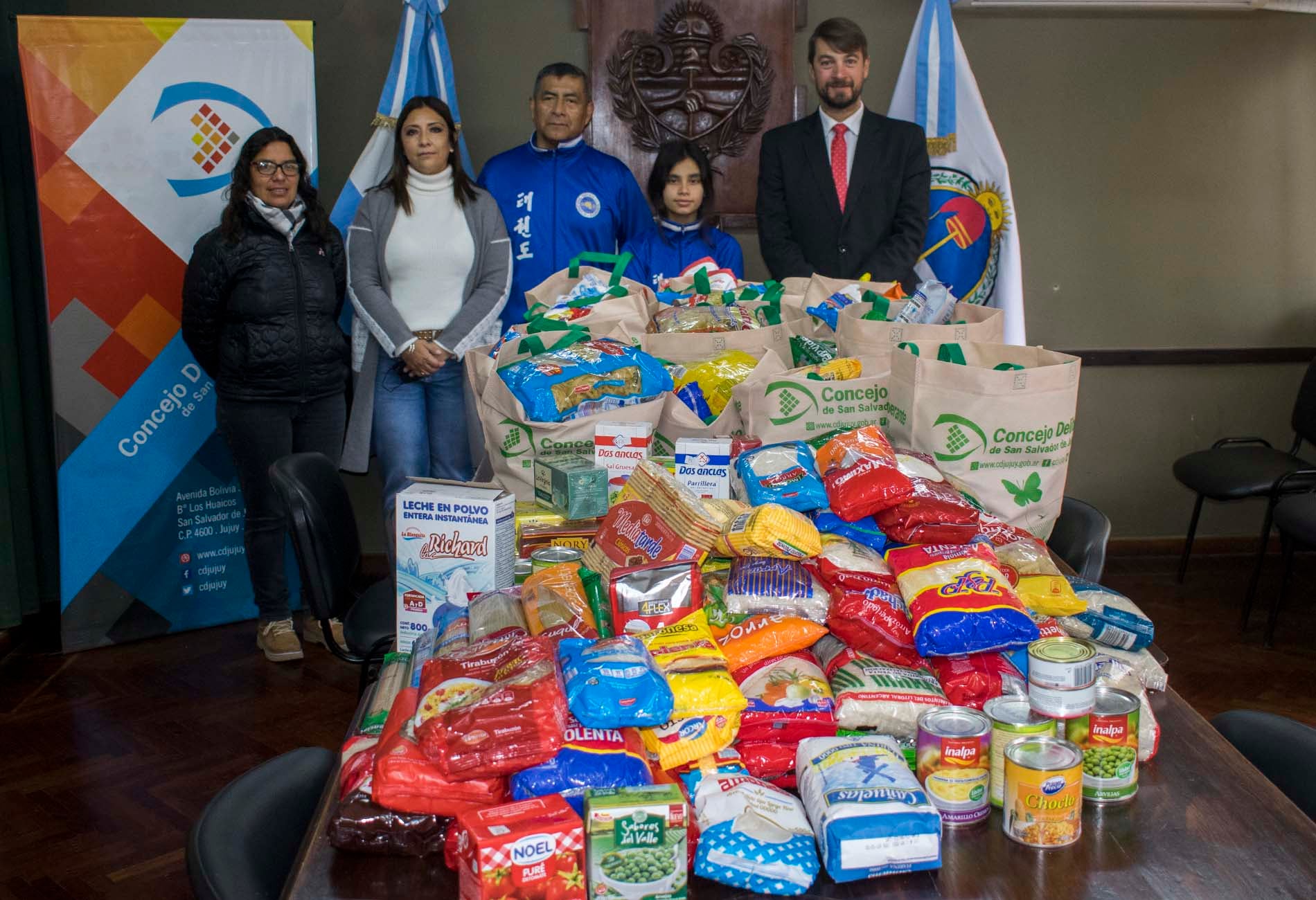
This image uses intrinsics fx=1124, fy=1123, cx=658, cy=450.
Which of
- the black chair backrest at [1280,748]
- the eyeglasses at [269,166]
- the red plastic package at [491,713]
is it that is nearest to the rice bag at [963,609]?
the black chair backrest at [1280,748]

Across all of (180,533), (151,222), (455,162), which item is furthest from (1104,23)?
(180,533)

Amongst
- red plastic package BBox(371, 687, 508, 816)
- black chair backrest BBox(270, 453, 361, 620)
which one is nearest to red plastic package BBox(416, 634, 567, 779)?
red plastic package BBox(371, 687, 508, 816)

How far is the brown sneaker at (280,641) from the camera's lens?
359cm

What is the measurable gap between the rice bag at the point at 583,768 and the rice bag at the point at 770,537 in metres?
0.40

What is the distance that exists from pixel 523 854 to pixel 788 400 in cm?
119

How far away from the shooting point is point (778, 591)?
149cm

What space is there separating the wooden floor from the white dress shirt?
1.89 m

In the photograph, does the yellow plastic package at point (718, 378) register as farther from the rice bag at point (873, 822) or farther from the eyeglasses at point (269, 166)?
the eyeglasses at point (269, 166)

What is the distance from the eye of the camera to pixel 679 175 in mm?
3346

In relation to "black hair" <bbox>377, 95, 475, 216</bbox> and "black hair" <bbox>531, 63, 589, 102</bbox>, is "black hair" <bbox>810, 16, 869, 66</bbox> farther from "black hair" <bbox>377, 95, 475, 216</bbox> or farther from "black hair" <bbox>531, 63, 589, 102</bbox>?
"black hair" <bbox>377, 95, 475, 216</bbox>

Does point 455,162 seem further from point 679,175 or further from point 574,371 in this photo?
point 574,371

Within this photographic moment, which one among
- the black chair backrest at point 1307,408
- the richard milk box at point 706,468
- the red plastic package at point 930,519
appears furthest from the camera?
the black chair backrest at point 1307,408

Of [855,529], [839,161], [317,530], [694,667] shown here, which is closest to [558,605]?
[694,667]

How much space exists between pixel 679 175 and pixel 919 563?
212cm
